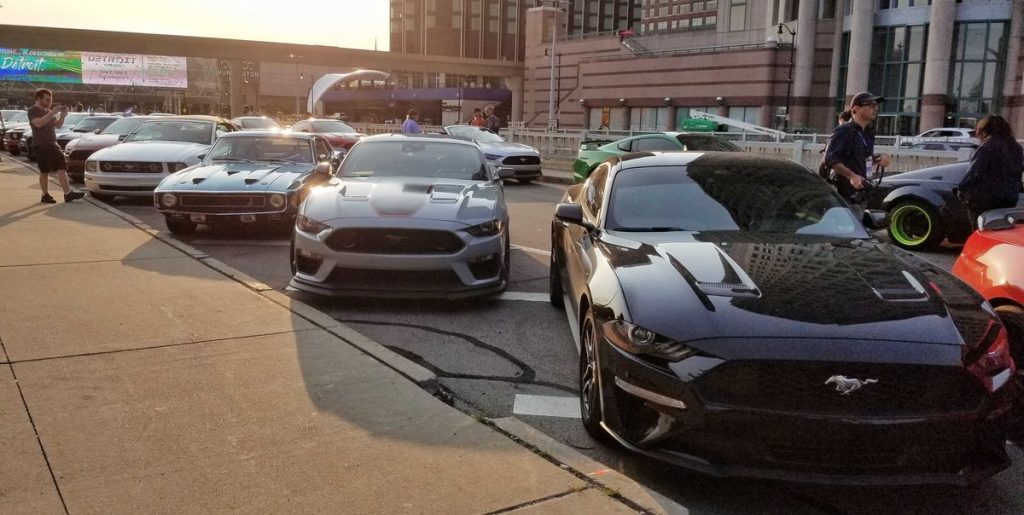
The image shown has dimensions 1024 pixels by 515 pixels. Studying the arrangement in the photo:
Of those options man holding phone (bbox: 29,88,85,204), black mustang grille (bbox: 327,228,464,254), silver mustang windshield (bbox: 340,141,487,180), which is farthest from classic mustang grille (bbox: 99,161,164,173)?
black mustang grille (bbox: 327,228,464,254)

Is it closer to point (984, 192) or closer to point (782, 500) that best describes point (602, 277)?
point (782, 500)

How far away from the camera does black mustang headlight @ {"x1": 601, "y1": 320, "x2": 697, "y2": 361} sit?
11.0 ft

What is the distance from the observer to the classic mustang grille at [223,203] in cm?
975

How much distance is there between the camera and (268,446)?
3676 millimetres

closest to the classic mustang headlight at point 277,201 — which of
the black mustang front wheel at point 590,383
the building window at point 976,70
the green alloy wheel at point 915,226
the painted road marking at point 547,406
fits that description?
the painted road marking at point 547,406

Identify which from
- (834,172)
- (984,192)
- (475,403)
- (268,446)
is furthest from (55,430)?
(984,192)

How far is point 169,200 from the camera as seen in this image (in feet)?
32.1

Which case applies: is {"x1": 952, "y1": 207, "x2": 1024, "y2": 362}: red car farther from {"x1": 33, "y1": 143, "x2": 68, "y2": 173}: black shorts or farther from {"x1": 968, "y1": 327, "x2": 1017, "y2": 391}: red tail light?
{"x1": 33, "y1": 143, "x2": 68, "y2": 173}: black shorts

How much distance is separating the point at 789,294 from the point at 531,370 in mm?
2110

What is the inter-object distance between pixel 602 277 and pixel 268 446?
183cm

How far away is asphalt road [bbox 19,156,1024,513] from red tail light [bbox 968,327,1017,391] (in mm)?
547

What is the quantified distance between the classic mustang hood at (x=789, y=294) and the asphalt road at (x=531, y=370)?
719 mm

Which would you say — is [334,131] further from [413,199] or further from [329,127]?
[413,199]

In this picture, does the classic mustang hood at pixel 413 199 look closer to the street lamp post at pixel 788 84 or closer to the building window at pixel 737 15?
the street lamp post at pixel 788 84
